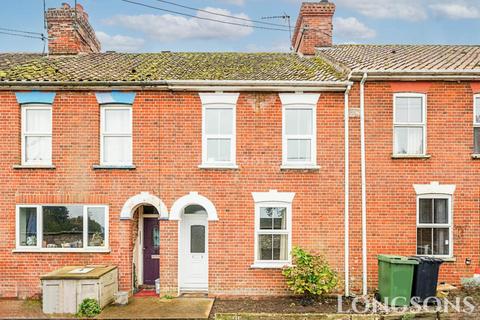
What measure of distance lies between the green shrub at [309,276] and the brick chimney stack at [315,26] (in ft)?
31.5

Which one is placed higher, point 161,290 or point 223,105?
point 223,105

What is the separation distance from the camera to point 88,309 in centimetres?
1162

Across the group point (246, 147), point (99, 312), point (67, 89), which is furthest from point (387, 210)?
point (67, 89)

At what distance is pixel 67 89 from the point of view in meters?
13.6

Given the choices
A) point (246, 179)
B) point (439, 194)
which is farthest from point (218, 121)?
point (439, 194)

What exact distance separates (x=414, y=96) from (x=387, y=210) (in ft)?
11.4

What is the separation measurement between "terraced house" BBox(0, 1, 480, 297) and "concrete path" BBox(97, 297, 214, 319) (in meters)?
0.69

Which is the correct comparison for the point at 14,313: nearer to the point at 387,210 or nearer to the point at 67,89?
the point at 67,89

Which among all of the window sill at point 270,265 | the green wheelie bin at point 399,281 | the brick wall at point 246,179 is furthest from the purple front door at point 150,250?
the green wheelie bin at point 399,281

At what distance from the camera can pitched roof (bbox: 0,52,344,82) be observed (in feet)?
45.4

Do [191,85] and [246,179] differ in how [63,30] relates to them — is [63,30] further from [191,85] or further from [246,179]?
[246,179]

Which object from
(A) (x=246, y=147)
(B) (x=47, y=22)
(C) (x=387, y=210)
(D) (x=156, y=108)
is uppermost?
(B) (x=47, y=22)

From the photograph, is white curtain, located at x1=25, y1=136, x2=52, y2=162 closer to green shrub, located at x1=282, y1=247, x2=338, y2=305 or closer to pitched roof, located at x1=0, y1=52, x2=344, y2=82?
pitched roof, located at x1=0, y1=52, x2=344, y2=82

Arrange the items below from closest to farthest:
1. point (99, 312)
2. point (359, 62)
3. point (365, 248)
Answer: point (99, 312)
point (365, 248)
point (359, 62)
